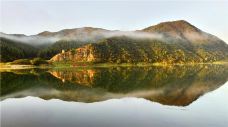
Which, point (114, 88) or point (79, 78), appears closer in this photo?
point (114, 88)

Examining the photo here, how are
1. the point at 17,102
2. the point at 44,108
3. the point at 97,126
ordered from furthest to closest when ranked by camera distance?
the point at 17,102 < the point at 44,108 < the point at 97,126

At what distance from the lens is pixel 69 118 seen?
87.5ft

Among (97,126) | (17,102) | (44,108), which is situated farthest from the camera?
(17,102)

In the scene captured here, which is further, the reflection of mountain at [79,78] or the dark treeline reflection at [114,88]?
the reflection of mountain at [79,78]

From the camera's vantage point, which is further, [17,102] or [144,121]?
[17,102]

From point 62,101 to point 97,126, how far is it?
558 inches

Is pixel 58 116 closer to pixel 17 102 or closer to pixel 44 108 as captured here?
pixel 44 108

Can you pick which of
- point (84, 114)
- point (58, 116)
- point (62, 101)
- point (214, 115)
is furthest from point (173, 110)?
point (62, 101)

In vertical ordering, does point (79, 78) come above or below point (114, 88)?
below

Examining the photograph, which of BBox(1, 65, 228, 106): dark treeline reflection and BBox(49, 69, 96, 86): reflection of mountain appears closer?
BBox(1, 65, 228, 106): dark treeline reflection

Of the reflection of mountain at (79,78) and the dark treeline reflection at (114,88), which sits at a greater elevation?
the dark treeline reflection at (114,88)

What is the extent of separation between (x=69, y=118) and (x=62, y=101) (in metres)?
10.6

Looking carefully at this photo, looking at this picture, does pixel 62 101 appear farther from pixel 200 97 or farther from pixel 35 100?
pixel 200 97

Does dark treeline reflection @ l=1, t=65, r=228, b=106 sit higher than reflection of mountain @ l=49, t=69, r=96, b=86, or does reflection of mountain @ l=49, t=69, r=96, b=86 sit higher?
dark treeline reflection @ l=1, t=65, r=228, b=106
